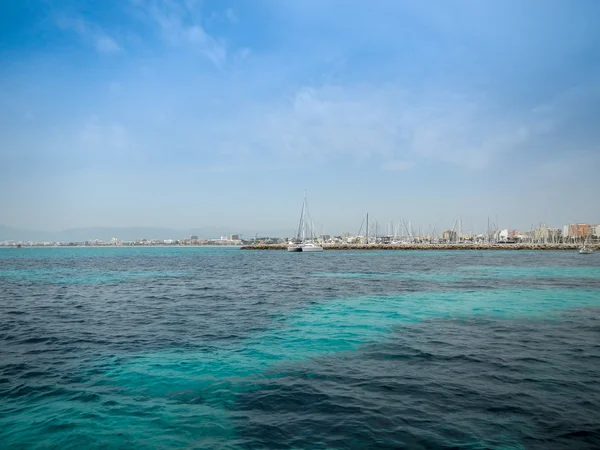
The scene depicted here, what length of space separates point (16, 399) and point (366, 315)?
48.3ft

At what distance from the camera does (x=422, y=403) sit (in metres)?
8.70

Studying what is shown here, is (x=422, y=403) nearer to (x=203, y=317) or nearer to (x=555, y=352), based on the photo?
(x=555, y=352)

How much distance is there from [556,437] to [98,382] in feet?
34.6

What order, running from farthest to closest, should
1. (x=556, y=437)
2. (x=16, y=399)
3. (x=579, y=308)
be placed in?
(x=579, y=308) → (x=16, y=399) → (x=556, y=437)

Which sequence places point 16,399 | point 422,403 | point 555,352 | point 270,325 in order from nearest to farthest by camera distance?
point 422,403
point 16,399
point 555,352
point 270,325

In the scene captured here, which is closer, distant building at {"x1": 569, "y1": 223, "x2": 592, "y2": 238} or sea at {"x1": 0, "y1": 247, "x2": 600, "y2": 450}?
sea at {"x1": 0, "y1": 247, "x2": 600, "y2": 450}

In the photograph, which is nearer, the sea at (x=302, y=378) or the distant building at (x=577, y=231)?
the sea at (x=302, y=378)

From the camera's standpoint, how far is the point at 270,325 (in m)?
17.6

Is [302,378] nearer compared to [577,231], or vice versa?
[302,378]

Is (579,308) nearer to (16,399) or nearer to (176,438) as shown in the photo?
(176,438)

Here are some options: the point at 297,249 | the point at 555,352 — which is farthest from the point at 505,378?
the point at 297,249

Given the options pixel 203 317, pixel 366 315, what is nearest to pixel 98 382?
pixel 203 317

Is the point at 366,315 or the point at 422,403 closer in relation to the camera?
the point at 422,403

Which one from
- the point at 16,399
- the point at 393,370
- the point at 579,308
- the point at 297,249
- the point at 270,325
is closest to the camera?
the point at 16,399
